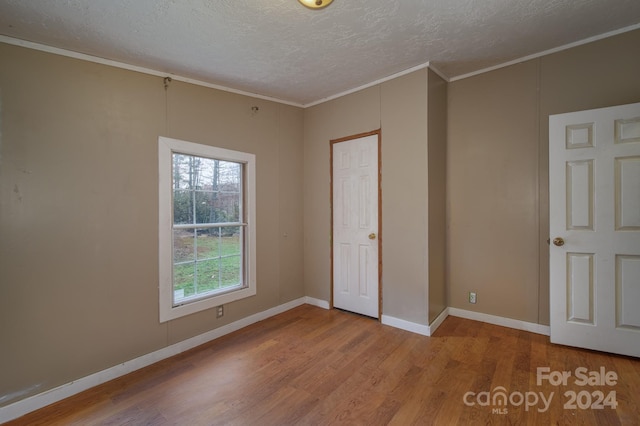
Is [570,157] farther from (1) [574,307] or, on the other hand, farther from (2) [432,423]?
(2) [432,423]

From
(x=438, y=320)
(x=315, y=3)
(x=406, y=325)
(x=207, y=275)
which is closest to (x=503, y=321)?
(x=438, y=320)

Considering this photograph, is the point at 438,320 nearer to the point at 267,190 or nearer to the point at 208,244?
the point at 267,190

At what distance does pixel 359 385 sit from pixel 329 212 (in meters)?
2.05

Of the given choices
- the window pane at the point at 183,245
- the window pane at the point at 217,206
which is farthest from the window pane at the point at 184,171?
the window pane at the point at 183,245

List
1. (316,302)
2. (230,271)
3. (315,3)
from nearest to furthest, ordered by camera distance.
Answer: (315,3), (230,271), (316,302)

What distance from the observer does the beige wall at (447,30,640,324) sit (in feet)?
8.22

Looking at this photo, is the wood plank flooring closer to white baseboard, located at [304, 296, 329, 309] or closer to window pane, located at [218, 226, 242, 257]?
white baseboard, located at [304, 296, 329, 309]

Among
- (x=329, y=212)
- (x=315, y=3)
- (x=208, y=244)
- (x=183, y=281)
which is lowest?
(x=183, y=281)

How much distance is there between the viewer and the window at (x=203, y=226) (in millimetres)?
2617

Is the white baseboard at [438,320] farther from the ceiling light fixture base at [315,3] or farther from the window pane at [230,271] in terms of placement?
the ceiling light fixture base at [315,3]

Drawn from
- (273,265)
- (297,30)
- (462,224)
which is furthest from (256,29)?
(462,224)

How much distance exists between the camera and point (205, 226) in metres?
2.91

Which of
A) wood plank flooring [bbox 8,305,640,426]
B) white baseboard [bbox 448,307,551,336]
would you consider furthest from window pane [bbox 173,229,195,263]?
white baseboard [bbox 448,307,551,336]

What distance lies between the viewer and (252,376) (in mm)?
2242
